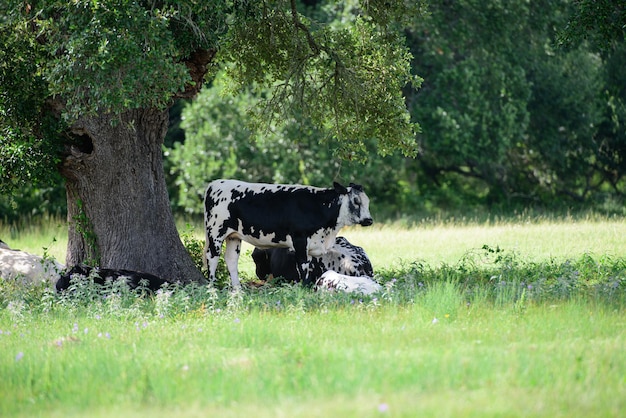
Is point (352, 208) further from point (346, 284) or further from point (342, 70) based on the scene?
point (342, 70)

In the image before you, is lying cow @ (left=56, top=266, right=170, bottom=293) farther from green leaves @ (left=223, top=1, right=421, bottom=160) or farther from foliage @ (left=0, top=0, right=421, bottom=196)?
green leaves @ (left=223, top=1, right=421, bottom=160)

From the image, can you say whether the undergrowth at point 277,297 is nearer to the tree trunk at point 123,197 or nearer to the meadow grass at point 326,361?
the meadow grass at point 326,361

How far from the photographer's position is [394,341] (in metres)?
9.06

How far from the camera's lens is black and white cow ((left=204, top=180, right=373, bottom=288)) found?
14414 millimetres

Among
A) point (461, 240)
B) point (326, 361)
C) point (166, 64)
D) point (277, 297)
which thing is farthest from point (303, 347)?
point (461, 240)

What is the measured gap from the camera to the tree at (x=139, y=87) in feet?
38.9

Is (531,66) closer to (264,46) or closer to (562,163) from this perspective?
(562,163)

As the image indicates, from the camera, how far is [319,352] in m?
8.53

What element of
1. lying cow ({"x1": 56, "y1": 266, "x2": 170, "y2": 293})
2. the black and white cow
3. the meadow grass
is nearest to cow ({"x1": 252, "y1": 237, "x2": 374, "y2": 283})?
the black and white cow

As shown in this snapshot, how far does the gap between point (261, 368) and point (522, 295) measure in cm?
429

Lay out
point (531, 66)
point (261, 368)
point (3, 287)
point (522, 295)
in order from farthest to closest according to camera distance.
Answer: point (531, 66) < point (3, 287) < point (522, 295) < point (261, 368)

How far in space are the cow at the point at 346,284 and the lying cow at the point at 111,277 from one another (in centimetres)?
230

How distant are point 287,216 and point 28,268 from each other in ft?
13.4

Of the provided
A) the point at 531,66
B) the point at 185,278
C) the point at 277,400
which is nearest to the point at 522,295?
the point at 277,400
